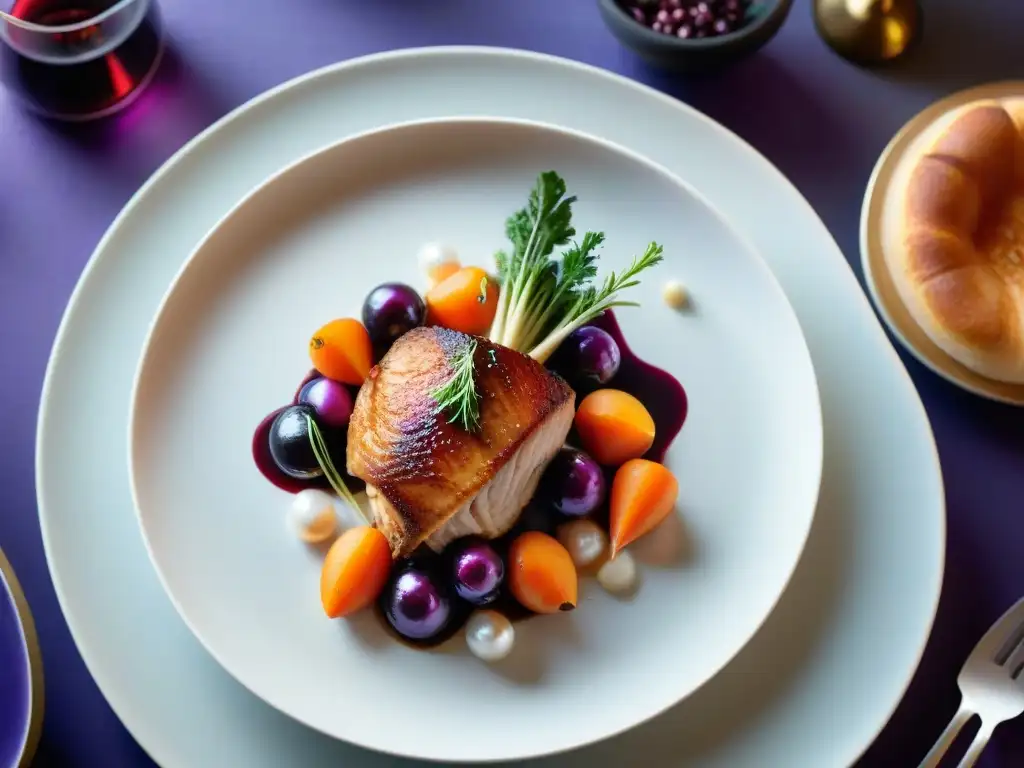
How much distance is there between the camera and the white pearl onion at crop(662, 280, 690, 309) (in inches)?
52.4

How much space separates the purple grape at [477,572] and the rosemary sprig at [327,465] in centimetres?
16

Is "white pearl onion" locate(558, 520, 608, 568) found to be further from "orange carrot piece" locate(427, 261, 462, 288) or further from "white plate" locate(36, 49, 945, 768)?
"orange carrot piece" locate(427, 261, 462, 288)

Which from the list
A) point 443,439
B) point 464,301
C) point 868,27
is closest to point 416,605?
point 443,439

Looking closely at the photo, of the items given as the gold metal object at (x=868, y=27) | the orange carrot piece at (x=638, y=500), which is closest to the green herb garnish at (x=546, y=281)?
the orange carrot piece at (x=638, y=500)

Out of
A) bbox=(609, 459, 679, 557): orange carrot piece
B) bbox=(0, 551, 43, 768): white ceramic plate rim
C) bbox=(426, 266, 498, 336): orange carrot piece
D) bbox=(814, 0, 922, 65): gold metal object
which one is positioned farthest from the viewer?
bbox=(814, 0, 922, 65): gold metal object

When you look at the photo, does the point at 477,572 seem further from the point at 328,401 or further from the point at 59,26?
the point at 59,26

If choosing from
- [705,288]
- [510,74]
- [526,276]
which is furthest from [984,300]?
[510,74]

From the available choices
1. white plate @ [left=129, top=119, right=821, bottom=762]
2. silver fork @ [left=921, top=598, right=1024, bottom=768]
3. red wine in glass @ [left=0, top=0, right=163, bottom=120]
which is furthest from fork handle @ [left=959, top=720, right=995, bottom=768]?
red wine in glass @ [left=0, top=0, right=163, bottom=120]

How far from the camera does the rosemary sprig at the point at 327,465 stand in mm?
1221

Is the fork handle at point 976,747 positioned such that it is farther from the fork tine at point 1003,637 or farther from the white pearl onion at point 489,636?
the white pearl onion at point 489,636

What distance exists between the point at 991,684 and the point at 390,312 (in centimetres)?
96

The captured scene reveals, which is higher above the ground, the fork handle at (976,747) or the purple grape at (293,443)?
the purple grape at (293,443)

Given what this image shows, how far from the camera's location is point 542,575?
118cm

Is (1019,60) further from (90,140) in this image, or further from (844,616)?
(90,140)
